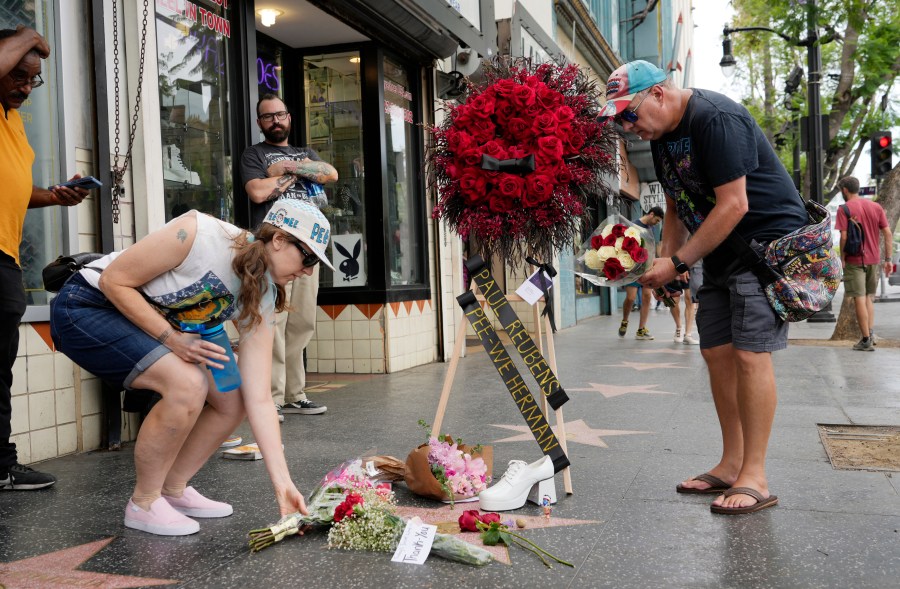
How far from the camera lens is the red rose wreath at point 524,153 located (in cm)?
358

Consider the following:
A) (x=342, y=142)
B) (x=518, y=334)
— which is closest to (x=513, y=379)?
(x=518, y=334)

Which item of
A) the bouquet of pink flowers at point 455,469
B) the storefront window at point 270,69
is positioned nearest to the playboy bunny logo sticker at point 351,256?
the storefront window at point 270,69

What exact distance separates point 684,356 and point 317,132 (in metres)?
4.85

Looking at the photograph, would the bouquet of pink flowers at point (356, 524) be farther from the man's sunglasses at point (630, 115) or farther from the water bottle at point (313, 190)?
the water bottle at point (313, 190)

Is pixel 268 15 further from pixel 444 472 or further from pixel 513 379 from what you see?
pixel 444 472

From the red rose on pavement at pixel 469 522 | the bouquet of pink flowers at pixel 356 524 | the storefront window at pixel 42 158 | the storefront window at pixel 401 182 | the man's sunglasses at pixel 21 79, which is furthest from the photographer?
the storefront window at pixel 401 182

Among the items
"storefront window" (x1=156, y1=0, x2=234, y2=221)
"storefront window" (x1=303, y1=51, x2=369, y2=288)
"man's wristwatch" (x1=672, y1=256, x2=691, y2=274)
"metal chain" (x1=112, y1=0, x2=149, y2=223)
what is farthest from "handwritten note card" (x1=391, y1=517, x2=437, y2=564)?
"storefront window" (x1=303, y1=51, x2=369, y2=288)

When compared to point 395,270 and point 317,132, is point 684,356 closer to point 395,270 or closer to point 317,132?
point 395,270

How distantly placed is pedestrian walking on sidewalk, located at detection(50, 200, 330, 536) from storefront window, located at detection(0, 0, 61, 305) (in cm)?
161

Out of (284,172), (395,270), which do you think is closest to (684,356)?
(395,270)

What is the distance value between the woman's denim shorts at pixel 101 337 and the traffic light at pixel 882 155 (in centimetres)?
1509

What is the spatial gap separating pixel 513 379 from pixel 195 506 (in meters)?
1.45

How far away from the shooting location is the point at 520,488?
3.48 meters

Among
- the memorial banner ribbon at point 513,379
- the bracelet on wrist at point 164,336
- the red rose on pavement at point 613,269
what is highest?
the red rose on pavement at point 613,269
